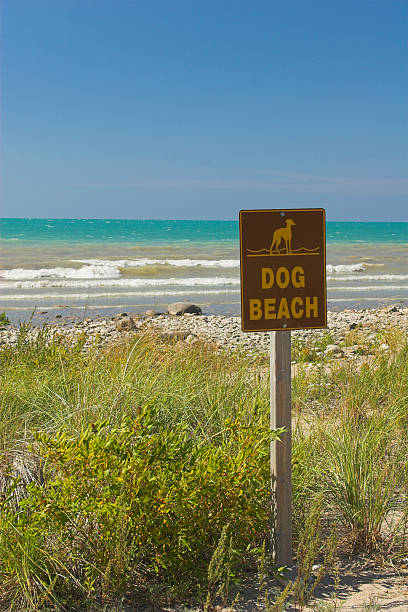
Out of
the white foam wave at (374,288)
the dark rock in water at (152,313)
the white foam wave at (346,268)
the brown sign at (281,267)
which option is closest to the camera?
the brown sign at (281,267)

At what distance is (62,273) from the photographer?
2577 centimetres

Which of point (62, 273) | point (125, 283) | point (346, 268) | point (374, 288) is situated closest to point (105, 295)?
point (125, 283)

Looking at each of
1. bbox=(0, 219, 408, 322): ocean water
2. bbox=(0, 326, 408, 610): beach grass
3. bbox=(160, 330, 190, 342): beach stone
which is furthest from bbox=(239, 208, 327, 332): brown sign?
bbox=(0, 219, 408, 322): ocean water

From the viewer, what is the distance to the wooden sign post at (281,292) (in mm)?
2973

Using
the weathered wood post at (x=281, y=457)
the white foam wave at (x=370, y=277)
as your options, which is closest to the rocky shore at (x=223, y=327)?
the weathered wood post at (x=281, y=457)

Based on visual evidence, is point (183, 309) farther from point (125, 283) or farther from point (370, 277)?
point (370, 277)

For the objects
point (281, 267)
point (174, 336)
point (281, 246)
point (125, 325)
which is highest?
point (281, 246)

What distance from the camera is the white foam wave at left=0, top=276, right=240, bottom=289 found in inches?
861

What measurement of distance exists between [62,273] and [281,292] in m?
23.7

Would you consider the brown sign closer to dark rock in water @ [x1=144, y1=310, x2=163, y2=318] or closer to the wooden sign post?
the wooden sign post

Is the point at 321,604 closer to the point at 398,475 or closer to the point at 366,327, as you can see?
the point at 398,475

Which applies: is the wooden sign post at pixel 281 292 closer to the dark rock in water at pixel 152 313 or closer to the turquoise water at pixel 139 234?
the dark rock in water at pixel 152 313

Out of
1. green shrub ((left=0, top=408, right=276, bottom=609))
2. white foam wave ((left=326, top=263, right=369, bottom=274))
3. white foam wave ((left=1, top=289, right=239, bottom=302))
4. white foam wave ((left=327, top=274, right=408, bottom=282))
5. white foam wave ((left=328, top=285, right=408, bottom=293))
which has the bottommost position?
green shrub ((left=0, top=408, right=276, bottom=609))

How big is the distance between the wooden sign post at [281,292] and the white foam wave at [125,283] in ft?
60.8
